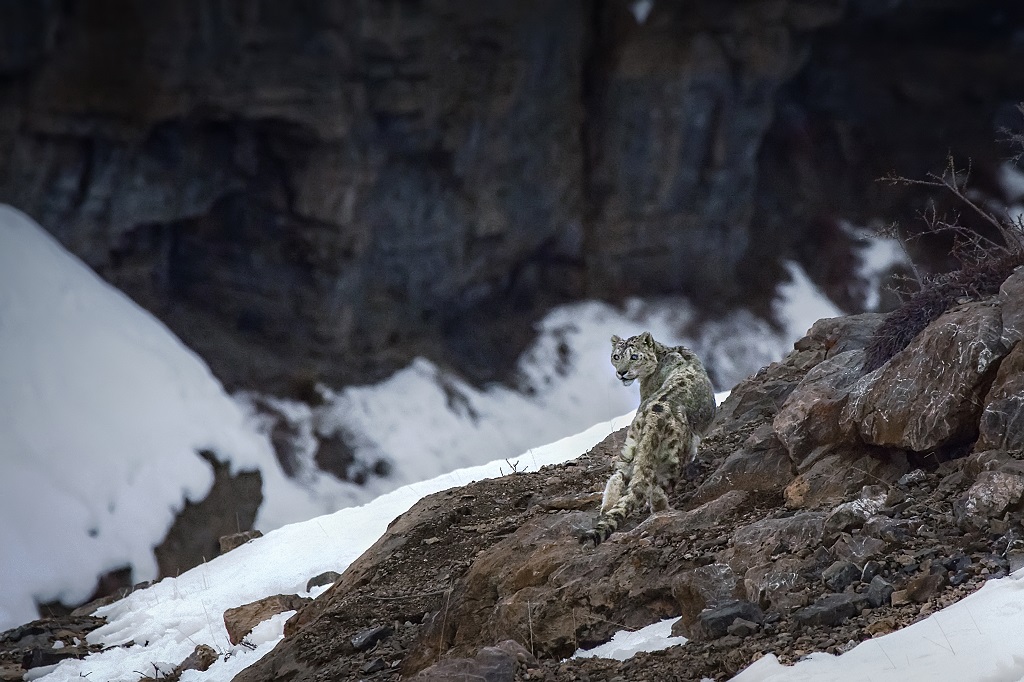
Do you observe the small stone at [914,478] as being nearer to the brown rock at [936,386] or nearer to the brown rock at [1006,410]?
the brown rock at [936,386]

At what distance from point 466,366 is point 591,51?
7.62 m

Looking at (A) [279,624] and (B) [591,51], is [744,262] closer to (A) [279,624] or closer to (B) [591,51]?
(B) [591,51]

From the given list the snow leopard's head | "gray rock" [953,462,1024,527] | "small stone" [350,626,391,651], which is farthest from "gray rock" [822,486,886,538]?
"small stone" [350,626,391,651]

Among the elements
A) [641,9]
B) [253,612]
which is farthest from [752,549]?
[641,9]

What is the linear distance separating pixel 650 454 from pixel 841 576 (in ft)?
5.88

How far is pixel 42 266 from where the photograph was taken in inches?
750

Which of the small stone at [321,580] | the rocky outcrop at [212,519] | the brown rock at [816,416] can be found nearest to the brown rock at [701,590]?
the brown rock at [816,416]

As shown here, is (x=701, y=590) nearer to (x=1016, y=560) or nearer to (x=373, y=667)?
(x=1016, y=560)

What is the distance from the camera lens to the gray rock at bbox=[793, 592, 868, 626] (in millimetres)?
4523

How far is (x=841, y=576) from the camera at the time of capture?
4762 millimetres

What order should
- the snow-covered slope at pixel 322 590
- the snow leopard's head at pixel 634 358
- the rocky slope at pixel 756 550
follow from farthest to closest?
the snow leopard's head at pixel 634 358 < the rocky slope at pixel 756 550 < the snow-covered slope at pixel 322 590

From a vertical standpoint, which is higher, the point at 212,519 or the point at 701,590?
the point at 212,519

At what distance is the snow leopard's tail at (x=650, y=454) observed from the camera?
20.2 ft

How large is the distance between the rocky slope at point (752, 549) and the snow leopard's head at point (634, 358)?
62 centimetres
